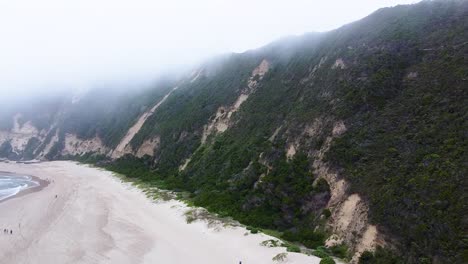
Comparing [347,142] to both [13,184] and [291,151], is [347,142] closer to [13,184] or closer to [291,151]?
[291,151]

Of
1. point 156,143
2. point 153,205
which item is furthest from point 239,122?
point 156,143

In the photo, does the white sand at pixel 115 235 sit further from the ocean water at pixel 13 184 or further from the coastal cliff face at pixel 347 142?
the ocean water at pixel 13 184

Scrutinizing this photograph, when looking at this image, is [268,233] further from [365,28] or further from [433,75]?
[365,28]

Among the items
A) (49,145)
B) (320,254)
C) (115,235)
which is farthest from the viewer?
(49,145)

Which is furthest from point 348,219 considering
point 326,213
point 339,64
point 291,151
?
point 339,64

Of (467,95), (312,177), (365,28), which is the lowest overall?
(312,177)

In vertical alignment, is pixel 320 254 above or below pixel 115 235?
above

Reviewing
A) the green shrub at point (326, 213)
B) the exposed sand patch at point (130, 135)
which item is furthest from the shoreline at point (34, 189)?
the green shrub at point (326, 213)
